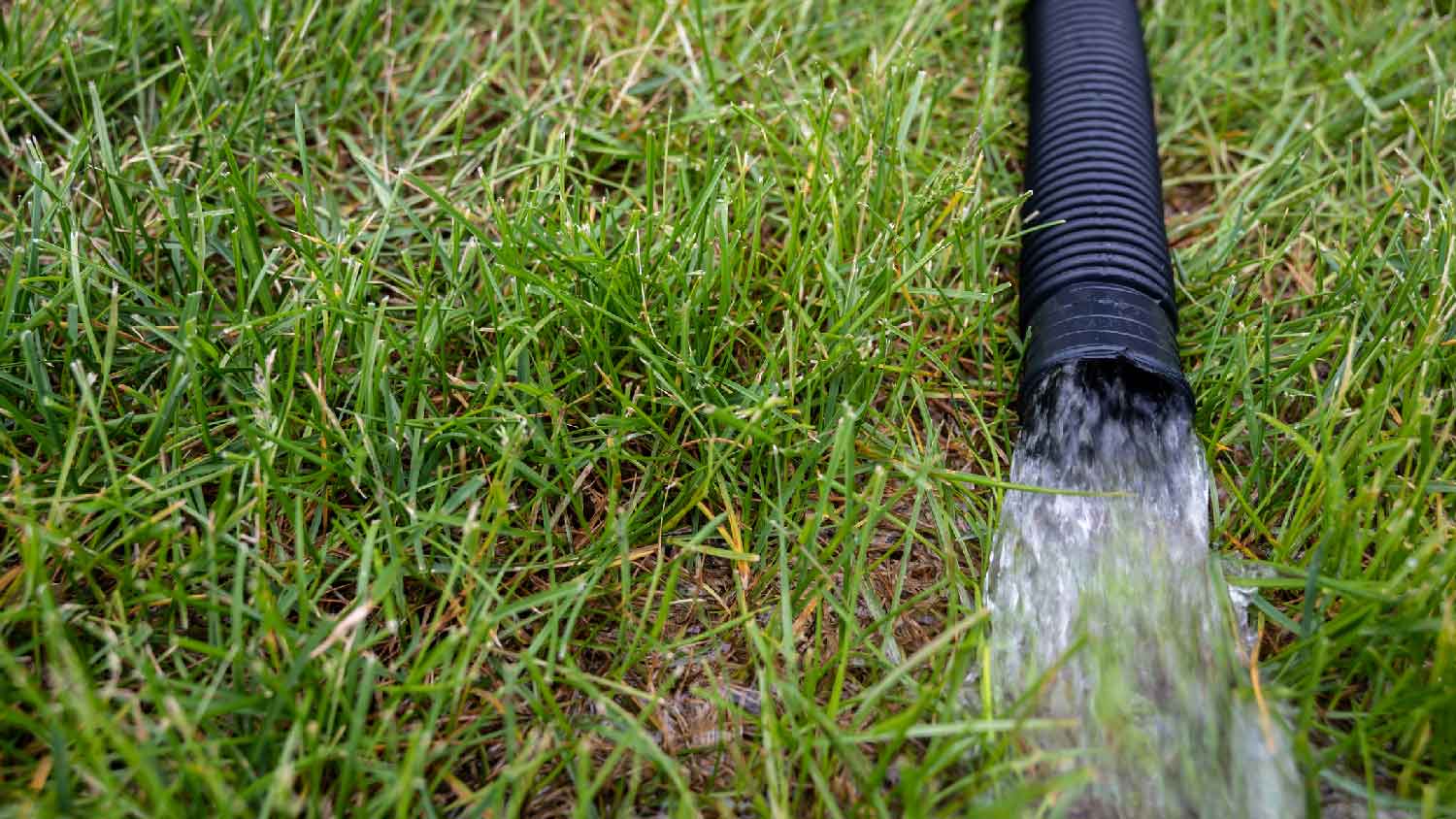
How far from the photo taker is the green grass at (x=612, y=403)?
1.55 meters

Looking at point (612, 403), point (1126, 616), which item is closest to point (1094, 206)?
point (1126, 616)

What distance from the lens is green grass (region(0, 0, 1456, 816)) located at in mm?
1551

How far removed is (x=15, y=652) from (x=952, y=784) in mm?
1355

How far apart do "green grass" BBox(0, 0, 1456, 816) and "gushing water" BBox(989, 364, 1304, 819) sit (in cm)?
8

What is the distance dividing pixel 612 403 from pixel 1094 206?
1030 millimetres

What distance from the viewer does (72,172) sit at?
78.8 inches

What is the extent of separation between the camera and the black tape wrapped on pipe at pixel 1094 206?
1951mm

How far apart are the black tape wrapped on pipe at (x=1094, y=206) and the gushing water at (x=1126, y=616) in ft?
0.25

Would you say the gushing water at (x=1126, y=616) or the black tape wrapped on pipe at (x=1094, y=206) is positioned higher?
the black tape wrapped on pipe at (x=1094, y=206)

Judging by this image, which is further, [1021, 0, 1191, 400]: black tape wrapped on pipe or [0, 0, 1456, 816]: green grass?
[1021, 0, 1191, 400]: black tape wrapped on pipe

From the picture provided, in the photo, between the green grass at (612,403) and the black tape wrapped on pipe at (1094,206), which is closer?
the green grass at (612,403)

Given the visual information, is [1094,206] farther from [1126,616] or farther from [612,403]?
[612,403]

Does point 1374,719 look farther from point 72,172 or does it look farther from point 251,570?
point 72,172

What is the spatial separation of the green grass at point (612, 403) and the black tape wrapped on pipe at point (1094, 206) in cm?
12
